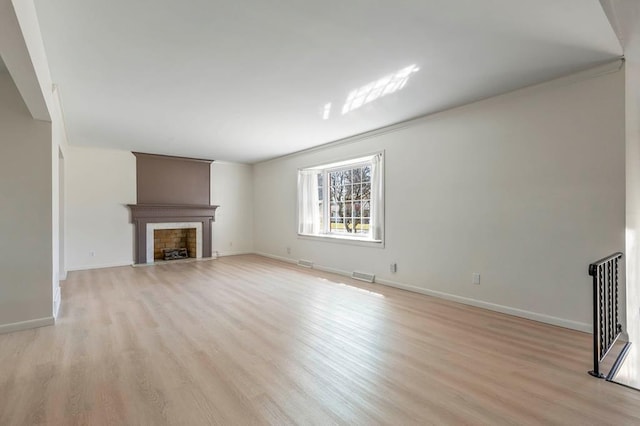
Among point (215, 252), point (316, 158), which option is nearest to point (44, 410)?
point (316, 158)

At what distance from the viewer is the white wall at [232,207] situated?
7.86 m

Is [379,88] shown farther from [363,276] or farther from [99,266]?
[99,266]

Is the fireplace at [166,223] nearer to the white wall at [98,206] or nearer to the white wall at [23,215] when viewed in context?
the white wall at [98,206]

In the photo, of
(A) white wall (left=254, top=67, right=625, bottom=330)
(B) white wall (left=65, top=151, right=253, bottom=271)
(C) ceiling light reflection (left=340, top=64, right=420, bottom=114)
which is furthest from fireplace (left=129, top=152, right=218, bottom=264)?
(C) ceiling light reflection (left=340, top=64, right=420, bottom=114)

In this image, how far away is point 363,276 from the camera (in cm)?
509

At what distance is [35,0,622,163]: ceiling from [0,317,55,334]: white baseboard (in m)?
2.41

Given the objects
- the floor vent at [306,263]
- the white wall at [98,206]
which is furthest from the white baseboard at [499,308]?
the white wall at [98,206]

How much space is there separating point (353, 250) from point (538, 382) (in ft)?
11.3

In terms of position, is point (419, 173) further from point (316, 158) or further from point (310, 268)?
point (310, 268)

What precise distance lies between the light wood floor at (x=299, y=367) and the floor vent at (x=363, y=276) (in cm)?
102

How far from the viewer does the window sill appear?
16.2 feet

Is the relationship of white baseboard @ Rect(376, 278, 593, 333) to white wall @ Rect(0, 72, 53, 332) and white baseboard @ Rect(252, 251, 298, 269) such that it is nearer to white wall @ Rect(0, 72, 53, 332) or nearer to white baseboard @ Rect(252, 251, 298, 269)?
white baseboard @ Rect(252, 251, 298, 269)

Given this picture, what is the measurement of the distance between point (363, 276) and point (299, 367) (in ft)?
9.73

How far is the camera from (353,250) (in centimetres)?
536
